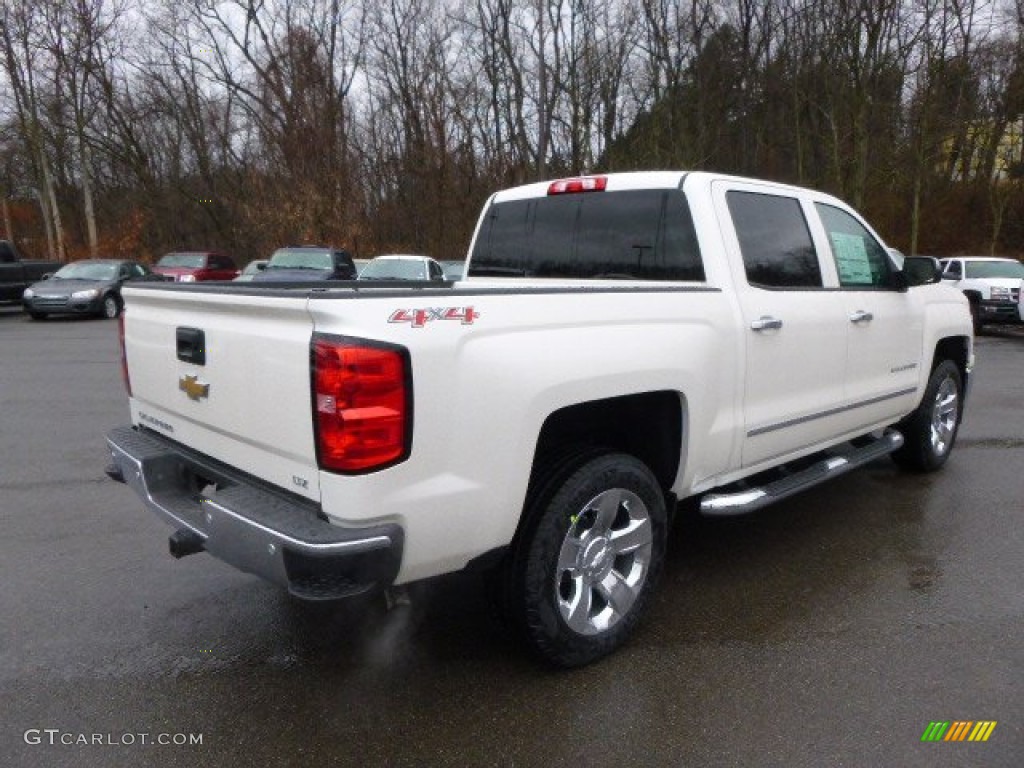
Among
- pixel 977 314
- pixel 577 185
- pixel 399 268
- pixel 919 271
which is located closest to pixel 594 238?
pixel 577 185

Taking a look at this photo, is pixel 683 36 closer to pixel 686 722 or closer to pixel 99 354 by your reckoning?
pixel 99 354

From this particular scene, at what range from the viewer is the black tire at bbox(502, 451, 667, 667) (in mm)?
2836

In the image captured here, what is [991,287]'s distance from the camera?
16469 millimetres

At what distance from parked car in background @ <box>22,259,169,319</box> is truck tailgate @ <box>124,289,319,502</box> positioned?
16267 mm

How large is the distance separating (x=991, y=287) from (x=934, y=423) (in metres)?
A: 13.1

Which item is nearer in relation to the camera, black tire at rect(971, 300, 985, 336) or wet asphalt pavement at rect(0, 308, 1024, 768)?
wet asphalt pavement at rect(0, 308, 1024, 768)

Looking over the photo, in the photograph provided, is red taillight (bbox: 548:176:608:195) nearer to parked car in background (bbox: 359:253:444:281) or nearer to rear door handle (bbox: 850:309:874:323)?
rear door handle (bbox: 850:309:874:323)

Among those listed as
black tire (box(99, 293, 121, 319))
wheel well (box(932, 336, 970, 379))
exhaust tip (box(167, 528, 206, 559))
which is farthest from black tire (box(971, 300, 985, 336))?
black tire (box(99, 293, 121, 319))

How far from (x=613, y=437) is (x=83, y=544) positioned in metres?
3.08

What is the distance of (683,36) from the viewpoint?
3322 centimetres

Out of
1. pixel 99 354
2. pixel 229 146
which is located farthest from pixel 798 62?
pixel 99 354

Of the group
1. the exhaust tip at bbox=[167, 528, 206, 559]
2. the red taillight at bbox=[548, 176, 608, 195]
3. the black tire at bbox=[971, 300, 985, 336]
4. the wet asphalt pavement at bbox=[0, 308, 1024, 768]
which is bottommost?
the black tire at bbox=[971, 300, 985, 336]

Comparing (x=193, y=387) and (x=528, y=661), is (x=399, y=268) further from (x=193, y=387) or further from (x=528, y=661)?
(x=528, y=661)

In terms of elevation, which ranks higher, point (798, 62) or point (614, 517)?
point (798, 62)
